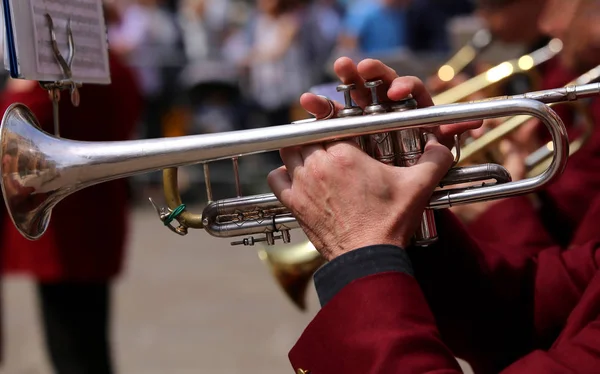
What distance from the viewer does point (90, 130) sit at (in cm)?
333

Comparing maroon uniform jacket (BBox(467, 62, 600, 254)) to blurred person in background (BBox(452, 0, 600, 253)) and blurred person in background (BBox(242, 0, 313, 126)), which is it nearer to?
blurred person in background (BBox(452, 0, 600, 253))

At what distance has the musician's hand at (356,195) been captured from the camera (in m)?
1.50

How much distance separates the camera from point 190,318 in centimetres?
497

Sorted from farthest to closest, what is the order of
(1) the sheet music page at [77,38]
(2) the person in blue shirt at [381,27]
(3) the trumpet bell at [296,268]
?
(2) the person in blue shirt at [381,27] → (3) the trumpet bell at [296,268] → (1) the sheet music page at [77,38]

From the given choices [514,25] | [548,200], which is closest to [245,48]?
[514,25]

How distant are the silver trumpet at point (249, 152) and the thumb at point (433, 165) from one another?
38mm

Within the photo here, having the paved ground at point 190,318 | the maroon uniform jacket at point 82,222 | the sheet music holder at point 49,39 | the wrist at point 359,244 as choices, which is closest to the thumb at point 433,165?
the wrist at point 359,244

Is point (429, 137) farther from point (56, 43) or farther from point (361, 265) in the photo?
point (56, 43)

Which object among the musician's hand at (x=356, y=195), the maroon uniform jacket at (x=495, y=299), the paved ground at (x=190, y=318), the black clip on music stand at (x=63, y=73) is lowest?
the paved ground at (x=190, y=318)

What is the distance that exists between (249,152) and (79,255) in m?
1.89

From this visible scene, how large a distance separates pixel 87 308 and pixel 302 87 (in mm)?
4789

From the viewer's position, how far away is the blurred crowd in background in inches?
285

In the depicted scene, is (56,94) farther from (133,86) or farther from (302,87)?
(302,87)

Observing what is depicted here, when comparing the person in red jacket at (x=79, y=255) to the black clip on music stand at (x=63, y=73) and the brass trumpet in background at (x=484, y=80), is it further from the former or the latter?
the black clip on music stand at (x=63, y=73)
